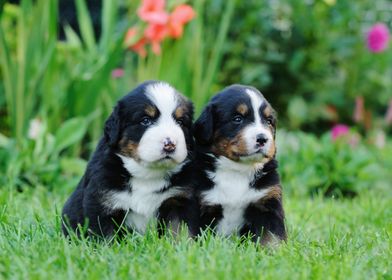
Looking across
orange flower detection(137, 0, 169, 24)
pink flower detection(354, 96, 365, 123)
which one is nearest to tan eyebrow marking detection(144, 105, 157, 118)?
orange flower detection(137, 0, 169, 24)

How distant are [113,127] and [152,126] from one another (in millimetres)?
260

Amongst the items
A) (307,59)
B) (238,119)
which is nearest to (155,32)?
(307,59)

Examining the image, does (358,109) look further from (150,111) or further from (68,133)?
(150,111)

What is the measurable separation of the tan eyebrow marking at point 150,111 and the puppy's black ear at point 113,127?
0.66 ft

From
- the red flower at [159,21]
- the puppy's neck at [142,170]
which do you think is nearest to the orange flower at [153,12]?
the red flower at [159,21]

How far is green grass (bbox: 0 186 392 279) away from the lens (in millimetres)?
3219

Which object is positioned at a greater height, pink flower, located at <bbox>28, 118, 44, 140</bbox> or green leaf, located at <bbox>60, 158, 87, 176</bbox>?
pink flower, located at <bbox>28, 118, 44, 140</bbox>

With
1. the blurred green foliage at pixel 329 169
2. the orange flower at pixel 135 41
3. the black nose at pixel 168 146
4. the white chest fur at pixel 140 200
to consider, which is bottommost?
the blurred green foliage at pixel 329 169

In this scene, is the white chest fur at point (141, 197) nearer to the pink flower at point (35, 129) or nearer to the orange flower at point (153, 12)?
the pink flower at point (35, 129)

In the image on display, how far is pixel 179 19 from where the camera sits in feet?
24.3

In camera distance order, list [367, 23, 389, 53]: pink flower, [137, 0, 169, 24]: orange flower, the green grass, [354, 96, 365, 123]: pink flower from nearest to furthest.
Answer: the green grass < [137, 0, 169, 24]: orange flower < [367, 23, 389, 53]: pink flower < [354, 96, 365, 123]: pink flower

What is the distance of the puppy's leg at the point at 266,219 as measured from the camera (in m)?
4.08

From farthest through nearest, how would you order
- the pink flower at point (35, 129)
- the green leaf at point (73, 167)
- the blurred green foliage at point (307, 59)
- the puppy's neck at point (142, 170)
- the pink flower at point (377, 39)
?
1. the pink flower at point (377, 39)
2. the blurred green foliage at point (307, 59)
3. the pink flower at point (35, 129)
4. the green leaf at point (73, 167)
5. the puppy's neck at point (142, 170)

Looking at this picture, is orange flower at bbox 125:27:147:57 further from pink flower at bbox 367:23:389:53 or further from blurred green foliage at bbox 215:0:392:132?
pink flower at bbox 367:23:389:53
